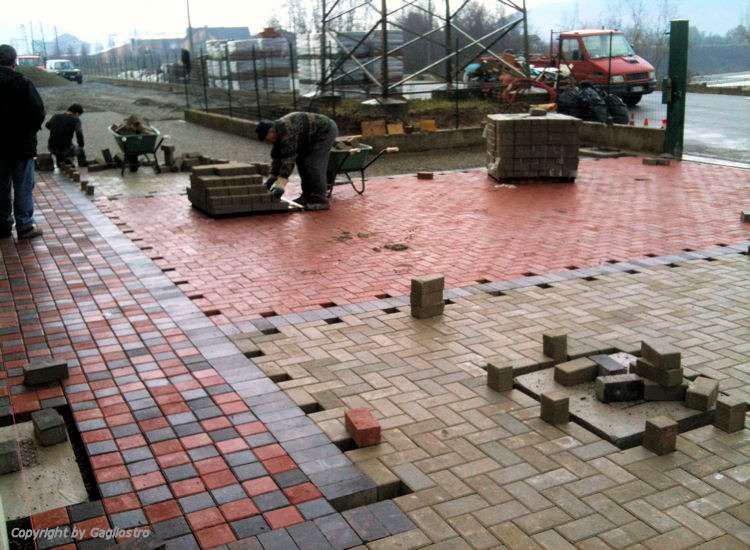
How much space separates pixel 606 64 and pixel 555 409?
844 inches

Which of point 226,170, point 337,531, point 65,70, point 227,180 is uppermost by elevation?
point 65,70

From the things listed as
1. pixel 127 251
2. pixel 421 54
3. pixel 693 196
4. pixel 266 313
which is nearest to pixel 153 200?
pixel 127 251

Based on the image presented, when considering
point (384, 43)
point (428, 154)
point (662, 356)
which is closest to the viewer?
point (662, 356)

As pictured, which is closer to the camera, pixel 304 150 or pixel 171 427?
pixel 171 427

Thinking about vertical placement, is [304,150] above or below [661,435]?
above

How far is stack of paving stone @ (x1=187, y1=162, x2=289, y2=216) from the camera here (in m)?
10.3

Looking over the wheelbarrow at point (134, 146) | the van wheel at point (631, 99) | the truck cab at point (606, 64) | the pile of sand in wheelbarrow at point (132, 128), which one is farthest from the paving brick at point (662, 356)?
the van wheel at point (631, 99)

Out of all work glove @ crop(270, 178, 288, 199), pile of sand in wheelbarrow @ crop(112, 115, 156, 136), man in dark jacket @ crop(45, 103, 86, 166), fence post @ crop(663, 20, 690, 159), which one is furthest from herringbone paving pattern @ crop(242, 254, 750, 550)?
man in dark jacket @ crop(45, 103, 86, 166)

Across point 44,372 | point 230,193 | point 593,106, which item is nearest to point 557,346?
point 44,372

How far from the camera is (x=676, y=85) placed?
14492 millimetres

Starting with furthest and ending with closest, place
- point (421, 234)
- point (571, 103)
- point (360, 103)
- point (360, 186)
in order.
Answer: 1. point (360, 103)
2. point (571, 103)
3. point (360, 186)
4. point (421, 234)

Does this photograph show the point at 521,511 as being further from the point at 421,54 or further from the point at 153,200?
the point at 421,54

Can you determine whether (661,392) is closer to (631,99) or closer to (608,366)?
(608,366)

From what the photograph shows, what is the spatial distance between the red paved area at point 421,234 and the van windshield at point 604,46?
12.5 metres
